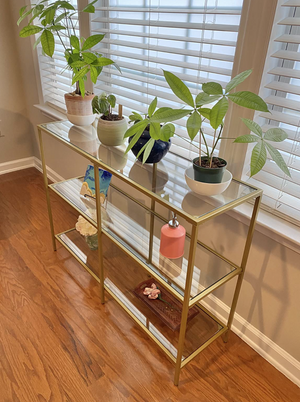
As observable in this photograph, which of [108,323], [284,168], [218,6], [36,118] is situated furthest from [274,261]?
[36,118]

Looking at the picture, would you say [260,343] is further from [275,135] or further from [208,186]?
[275,135]

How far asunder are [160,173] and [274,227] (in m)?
0.49

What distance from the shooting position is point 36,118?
2.82m

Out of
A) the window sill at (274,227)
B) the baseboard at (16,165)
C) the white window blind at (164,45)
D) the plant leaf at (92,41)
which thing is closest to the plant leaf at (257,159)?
the window sill at (274,227)

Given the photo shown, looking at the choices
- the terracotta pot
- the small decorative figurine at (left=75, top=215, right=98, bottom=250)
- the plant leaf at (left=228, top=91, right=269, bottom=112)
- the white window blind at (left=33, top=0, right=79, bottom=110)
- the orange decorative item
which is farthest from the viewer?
the white window blind at (left=33, top=0, right=79, bottom=110)

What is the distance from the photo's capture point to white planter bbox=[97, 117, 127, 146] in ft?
4.71

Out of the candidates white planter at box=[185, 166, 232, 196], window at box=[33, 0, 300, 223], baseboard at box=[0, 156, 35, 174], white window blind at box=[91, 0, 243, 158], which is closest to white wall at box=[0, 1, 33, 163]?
baseboard at box=[0, 156, 35, 174]

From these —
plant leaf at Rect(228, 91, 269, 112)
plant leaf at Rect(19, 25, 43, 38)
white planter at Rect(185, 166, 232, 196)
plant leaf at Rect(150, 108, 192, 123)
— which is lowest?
white planter at Rect(185, 166, 232, 196)

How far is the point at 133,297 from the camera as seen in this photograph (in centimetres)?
168

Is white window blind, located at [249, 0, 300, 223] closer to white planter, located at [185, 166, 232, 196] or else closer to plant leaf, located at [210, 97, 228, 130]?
white planter, located at [185, 166, 232, 196]

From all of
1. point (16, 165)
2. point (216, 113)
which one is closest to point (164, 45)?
point (216, 113)

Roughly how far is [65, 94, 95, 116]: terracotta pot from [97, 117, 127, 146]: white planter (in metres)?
0.22

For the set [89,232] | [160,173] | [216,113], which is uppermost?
[216,113]

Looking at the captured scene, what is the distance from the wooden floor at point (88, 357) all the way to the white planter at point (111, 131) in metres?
0.82
